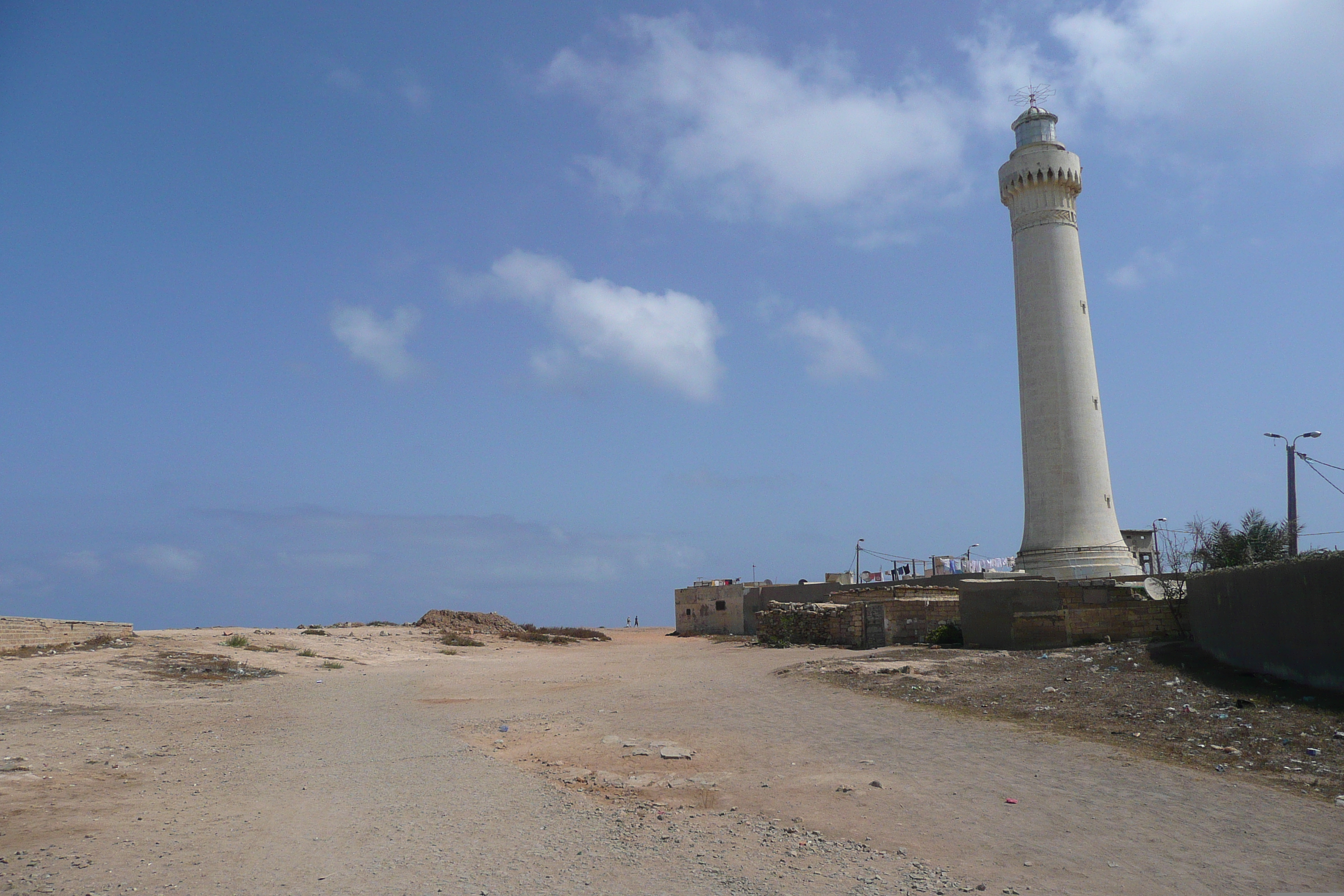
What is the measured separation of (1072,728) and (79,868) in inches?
385

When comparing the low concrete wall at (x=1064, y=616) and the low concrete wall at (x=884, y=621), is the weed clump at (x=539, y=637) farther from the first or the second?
the low concrete wall at (x=1064, y=616)

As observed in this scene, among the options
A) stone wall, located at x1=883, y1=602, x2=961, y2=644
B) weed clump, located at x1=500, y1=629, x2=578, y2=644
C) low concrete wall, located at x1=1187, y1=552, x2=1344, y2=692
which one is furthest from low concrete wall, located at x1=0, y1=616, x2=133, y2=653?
low concrete wall, located at x1=1187, y1=552, x2=1344, y2=692

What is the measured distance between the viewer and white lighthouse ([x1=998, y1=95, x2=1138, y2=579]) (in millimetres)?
29250

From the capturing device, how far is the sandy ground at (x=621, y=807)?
18.4 feet

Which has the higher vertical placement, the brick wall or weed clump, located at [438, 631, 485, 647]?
the brick wall

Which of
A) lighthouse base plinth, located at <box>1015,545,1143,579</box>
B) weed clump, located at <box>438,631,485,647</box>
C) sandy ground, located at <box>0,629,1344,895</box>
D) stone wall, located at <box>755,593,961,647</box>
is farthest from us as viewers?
weed clump, located at <box>438,631,485,647</box>

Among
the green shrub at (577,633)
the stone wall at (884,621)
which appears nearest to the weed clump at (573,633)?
the green shrub at (577,633)

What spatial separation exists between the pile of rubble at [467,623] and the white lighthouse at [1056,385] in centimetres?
2280

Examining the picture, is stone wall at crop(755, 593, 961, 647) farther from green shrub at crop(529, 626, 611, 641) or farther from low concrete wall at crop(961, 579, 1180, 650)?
green shrub at crop(529, 626, 611, 641)

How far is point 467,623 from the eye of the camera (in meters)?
41.7

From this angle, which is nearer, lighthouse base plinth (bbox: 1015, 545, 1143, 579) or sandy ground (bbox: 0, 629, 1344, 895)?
sandy ground (bbox: 0, 629, 1344, 895)

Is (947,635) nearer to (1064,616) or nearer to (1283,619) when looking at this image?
(1064,616)

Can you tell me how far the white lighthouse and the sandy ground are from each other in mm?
19087

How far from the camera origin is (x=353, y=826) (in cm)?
673
